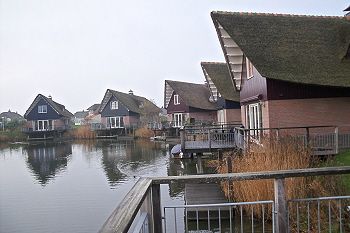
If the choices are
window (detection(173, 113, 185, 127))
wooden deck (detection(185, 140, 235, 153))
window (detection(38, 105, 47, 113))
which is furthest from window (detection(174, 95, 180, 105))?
wooden deck (detection(185, 140, 235, 153))

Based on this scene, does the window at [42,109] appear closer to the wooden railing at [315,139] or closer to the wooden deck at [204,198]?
the wooden railing at [315,139]

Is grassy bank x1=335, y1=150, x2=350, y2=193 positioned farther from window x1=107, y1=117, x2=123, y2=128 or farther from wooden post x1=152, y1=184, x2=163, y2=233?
window x1=107, y1=117, x2=123, y2=128

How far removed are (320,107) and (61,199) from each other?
13.1 metres

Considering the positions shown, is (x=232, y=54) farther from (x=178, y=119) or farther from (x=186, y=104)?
(x=178, y=119)

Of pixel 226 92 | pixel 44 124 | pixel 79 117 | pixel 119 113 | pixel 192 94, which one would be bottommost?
pixel 44 124

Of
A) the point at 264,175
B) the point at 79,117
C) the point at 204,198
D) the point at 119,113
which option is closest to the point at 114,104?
the point at 119,113

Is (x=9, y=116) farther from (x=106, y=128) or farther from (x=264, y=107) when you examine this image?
(x=264, y=107)

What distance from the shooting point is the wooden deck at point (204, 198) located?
11234 millimetres

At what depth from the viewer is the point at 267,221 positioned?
10125mm

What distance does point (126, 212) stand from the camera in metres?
2.42

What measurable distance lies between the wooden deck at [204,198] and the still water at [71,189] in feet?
6.32

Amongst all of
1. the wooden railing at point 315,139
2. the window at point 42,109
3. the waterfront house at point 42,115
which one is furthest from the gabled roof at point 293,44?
the window at point 42,109

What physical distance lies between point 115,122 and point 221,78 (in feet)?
106

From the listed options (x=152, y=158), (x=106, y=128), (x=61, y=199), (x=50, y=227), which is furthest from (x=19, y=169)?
(x=106, y=128)
